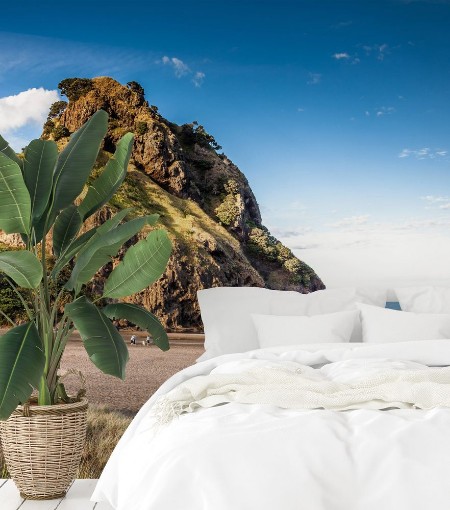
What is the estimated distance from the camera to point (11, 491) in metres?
3.38

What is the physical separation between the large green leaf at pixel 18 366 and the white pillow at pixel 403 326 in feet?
5.80

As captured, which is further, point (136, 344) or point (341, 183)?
point (341, 183)

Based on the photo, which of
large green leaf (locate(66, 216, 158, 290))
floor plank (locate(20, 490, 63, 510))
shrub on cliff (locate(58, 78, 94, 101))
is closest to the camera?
large green leaf (locate(66, 216, 158, 290))

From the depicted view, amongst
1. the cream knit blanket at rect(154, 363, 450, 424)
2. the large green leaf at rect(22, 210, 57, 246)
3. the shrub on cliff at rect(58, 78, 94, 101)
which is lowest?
the cream knit blanket at rect(154, 363, 450, 424)

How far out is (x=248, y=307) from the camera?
398 centimetres

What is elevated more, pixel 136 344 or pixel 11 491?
pixel 136 344

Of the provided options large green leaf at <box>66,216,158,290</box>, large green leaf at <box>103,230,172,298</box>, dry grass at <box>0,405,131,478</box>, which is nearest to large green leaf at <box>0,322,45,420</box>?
large green leaf at <box>66,216,158,290</box>

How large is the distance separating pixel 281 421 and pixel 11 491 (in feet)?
6.18

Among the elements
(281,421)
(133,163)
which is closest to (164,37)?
(133,163)

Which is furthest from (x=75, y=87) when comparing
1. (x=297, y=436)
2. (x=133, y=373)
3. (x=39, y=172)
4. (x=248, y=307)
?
(x=297, y=436)

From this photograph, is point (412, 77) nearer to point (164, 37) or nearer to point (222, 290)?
point (164, 37)

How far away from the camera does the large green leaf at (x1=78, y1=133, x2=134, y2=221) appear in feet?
10.9

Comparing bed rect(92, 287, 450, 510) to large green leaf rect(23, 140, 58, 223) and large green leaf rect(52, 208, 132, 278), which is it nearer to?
large green leaf rect(52, 208, 132, 278)

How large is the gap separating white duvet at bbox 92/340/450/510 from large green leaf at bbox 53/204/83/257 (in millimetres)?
1228
